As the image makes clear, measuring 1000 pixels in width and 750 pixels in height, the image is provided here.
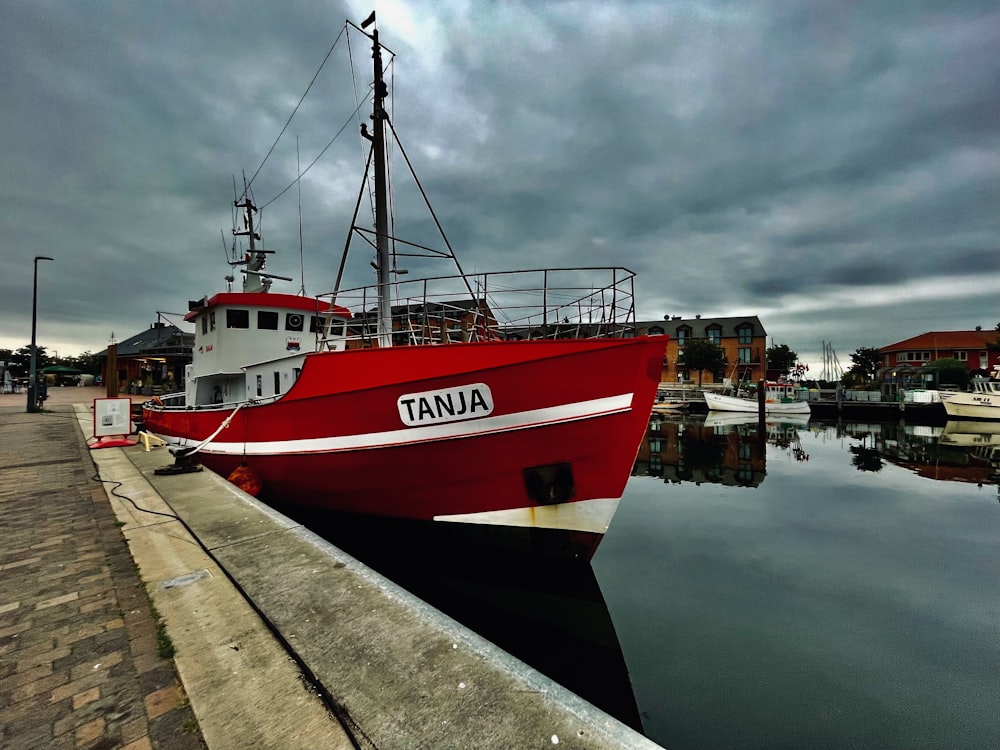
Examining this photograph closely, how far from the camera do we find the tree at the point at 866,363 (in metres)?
64.9

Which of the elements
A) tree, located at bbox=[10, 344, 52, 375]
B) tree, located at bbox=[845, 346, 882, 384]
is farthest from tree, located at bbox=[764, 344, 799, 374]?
tree, located at bbox=[10, 344, 52, 375]

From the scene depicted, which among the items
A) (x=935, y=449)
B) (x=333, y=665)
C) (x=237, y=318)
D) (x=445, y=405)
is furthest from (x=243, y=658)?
(x=935, y=449)

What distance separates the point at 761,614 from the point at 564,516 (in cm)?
256

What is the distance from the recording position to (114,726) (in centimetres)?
181

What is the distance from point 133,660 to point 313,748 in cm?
134

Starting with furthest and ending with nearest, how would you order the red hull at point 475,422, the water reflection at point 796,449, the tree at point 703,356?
the tree at point 703,356 < the water reflection at point 796,449 < the red hull at point 475,422

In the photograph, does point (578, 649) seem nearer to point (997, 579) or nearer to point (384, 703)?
point (384, 703)

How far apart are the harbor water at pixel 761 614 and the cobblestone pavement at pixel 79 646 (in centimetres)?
305

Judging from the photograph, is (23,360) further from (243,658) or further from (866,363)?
(866,363)

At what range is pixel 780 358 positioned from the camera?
241ft

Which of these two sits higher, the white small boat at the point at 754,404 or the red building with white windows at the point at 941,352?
the red building with white windows at the point at 941,352

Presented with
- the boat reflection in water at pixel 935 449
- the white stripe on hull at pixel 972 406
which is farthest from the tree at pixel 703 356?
the white stripe on hull at pixel 972 406

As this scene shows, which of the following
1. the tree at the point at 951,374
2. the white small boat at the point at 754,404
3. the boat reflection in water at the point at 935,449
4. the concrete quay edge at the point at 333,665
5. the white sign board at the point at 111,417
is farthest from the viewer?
the tree at the point at 951,374

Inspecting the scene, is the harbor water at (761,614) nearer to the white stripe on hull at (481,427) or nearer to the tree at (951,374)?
the white stripe on hull at (481,427)
